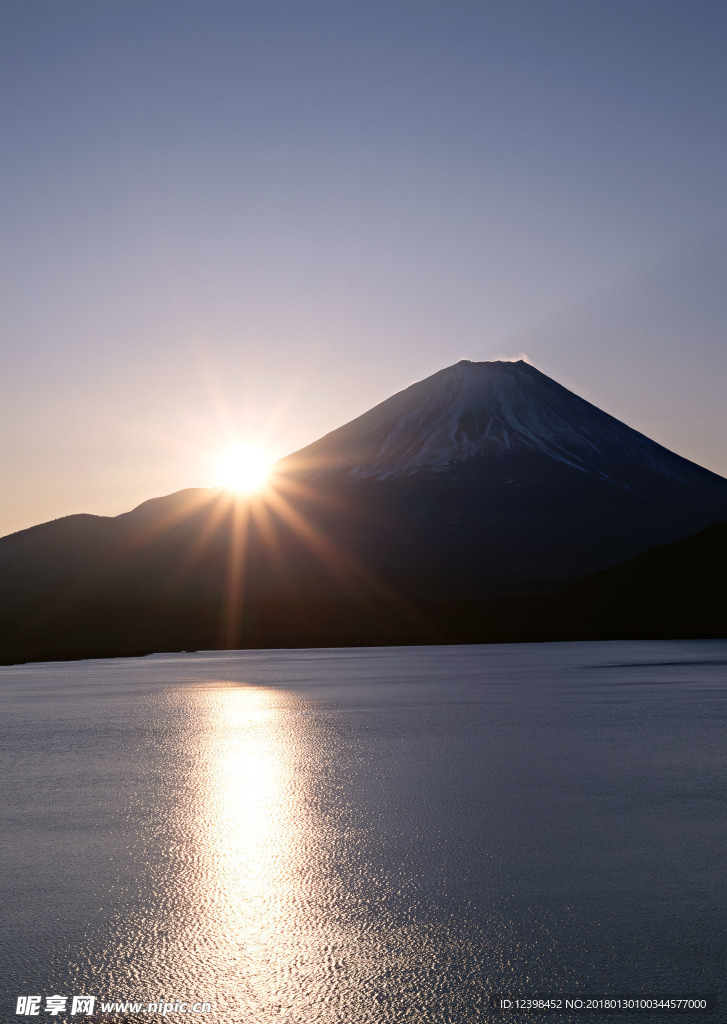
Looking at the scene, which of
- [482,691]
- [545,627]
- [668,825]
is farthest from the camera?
[545,627]

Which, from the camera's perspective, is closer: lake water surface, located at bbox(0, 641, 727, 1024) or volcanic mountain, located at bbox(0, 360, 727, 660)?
lake water surface, located at bbox(0, 641, 727, 1024)

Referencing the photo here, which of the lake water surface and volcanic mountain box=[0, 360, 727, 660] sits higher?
volcanic mountain box=[0, 360, 727, 660]

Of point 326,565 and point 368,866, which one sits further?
point 326,565

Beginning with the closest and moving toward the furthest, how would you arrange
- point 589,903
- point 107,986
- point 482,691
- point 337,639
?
point 107,986 → point 589,903 → point 482,691 → point 337,639

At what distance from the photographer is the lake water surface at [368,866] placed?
6.68m

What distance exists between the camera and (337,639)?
3748 inches

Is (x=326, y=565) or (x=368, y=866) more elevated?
(x=326, y=565)

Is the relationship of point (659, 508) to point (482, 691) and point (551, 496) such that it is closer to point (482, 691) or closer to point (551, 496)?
point (551, 496)

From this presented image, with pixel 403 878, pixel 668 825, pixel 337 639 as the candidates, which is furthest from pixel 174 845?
pixel 337 639

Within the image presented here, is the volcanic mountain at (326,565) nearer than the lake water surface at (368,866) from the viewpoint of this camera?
No

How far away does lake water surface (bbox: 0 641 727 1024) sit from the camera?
6680mm

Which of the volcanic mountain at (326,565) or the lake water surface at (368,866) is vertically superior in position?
the volcanic mountain at (326,565)

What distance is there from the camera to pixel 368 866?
968cm

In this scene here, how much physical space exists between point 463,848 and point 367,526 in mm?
175198
